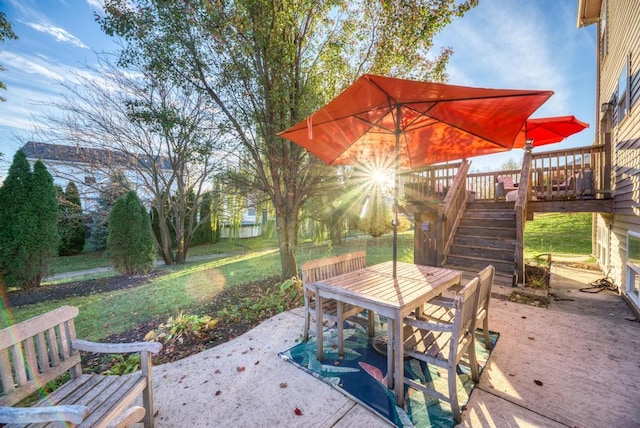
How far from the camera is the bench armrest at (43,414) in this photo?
1.23 m

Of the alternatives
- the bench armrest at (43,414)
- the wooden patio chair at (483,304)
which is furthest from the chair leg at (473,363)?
the bench armrest at (43,414)

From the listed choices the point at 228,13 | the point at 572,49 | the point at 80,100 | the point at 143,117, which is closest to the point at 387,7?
the point at 228,13

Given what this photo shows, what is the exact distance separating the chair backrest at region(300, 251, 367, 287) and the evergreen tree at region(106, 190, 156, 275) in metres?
7.36

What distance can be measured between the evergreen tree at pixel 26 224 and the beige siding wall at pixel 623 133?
1244 centimetres

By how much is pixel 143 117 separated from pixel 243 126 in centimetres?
181

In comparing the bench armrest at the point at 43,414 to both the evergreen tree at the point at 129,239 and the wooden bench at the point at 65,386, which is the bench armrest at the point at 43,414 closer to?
the wooden bench at the point at 65,386

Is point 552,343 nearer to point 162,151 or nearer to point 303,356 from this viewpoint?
point 303,356

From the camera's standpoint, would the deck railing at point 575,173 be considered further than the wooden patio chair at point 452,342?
Yes

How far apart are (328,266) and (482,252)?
14.7 feet

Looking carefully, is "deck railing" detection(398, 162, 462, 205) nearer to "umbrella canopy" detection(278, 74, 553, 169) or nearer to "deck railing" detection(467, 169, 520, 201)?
"deck railing" detection(467, 169, 520, 201)

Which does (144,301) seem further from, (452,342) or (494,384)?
(494,384)

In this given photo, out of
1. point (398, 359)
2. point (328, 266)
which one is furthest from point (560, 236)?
point (398, 359)

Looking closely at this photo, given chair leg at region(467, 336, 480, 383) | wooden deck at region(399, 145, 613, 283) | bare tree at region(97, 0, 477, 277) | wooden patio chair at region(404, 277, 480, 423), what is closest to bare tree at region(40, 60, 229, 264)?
bare tree at region(97, 0, 477, 277)

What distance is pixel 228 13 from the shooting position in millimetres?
4609
